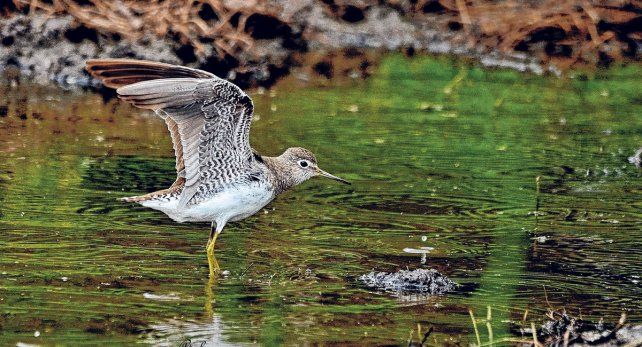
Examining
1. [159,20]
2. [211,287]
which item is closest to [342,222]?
[211,287]

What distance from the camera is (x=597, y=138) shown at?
13359mm

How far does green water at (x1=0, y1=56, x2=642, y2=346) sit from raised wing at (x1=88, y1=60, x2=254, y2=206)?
21.3 inches

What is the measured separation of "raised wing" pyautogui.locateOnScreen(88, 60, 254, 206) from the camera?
8.02 meters

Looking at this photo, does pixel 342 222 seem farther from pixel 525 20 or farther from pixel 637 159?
pixel 525 20

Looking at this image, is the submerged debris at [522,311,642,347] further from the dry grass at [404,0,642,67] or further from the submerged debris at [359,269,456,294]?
the dry grass at [404,0,642,67]

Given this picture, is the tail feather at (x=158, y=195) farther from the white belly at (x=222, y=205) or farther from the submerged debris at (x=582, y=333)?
the submerged debris at (x=582, y=333)

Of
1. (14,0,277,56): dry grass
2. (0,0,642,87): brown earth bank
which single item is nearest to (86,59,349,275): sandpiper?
(0,0,642,87): brown earth bank

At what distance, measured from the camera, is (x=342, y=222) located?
9.89 metres

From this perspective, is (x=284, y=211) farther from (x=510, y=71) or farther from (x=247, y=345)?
(x=510, y=71)

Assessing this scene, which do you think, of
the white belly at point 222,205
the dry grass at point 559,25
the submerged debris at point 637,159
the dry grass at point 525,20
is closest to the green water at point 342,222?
the submerged debris at point 637,159

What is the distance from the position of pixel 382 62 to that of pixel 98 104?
14.2 feet

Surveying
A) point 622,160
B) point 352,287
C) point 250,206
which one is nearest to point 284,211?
point 250,206

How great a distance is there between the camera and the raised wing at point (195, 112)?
8016 mm

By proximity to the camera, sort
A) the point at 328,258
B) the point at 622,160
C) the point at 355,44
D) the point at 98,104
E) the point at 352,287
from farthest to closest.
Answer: the point at 355,44, the point at 98,104, the point at 622,160, the point at 328,258, the point at 352,287
